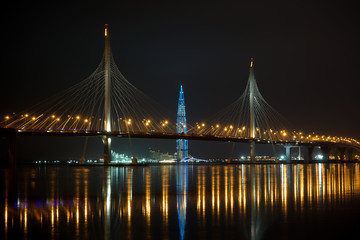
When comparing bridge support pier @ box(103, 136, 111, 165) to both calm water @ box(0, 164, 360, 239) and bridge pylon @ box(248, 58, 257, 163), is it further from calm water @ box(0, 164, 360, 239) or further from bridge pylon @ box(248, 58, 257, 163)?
calm water @ box(0, 164, 360, 239)

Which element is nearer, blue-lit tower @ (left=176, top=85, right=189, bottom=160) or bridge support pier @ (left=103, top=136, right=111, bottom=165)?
bridge support pier @ (left=103, top=136, right=111, bottom=165)

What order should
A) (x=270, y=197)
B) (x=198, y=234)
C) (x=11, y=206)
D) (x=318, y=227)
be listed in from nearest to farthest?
1. (x=198, y=234)
2. (x=318, y=227)
3. (x=11, y=206)
4. (x=270, y=197)

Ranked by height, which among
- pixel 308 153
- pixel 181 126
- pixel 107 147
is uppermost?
pixel 181 126

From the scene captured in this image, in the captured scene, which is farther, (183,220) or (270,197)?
(270,197)

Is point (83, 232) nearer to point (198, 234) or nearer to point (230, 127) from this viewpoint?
point (198, 234)

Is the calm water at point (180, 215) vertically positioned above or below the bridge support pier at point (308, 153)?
above

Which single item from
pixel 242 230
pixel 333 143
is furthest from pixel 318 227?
pixel 333 143

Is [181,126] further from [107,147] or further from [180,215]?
[180,215]

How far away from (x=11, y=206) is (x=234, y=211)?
6546 mm

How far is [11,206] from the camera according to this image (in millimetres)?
14000

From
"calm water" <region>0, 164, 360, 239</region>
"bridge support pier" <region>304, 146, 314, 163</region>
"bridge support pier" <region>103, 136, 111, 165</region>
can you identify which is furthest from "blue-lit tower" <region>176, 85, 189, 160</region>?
"calm water" <region>0, 164, 360, 239</region>

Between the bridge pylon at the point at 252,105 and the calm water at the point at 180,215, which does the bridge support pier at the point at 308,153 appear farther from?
the calm water at the point at 180,215

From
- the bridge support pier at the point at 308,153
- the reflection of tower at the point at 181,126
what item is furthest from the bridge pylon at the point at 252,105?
the reflection of tower at the point at 181,126

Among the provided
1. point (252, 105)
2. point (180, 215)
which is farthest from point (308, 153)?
point (180, 215)
